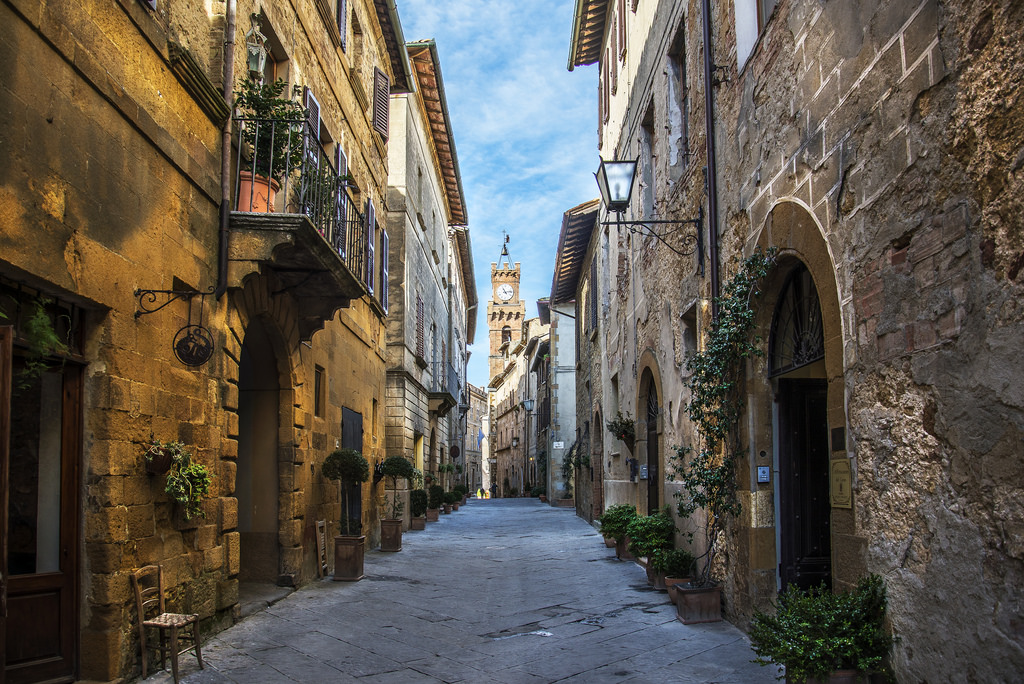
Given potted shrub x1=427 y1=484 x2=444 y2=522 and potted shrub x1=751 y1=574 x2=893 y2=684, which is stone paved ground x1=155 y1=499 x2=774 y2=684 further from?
potted shrub x1=427 y1=484 x2=444 y2=522

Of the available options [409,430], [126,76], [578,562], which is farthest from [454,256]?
[126,76]

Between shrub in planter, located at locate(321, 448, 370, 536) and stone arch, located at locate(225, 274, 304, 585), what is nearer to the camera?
stone arch, located at locate(225, 274, 304, 585)

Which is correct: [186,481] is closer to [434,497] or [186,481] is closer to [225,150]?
[225,150]

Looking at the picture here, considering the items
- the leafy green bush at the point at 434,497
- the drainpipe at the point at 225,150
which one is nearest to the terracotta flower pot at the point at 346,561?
the drainpipe at the point at 225,150

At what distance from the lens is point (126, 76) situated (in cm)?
541

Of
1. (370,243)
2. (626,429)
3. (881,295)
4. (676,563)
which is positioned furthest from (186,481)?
(626,429)

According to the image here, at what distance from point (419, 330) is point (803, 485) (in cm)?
1439

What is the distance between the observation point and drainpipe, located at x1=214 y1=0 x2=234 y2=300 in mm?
6938

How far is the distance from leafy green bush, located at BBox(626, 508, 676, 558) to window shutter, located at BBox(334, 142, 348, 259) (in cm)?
446

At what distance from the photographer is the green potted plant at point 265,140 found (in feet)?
24.1

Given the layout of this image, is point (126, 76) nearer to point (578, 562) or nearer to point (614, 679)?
point (614, 679)

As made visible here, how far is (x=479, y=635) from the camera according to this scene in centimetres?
699

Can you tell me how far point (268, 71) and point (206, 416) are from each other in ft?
13.6

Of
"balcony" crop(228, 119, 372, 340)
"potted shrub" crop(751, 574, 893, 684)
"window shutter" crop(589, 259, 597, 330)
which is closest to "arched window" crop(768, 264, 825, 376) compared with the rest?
"potted shrub" crop(751, 574, 893, 684)
